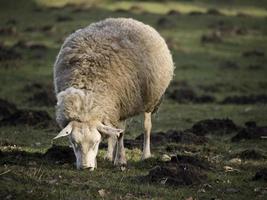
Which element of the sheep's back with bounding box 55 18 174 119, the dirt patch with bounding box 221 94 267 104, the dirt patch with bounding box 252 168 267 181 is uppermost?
the sheep's back with bounding box 55 18 174 119

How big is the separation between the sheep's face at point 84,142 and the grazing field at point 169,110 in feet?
0.71

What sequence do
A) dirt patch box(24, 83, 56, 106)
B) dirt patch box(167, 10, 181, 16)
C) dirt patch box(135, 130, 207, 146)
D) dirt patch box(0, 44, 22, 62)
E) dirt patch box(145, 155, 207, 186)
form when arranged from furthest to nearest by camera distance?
1. dirt patch box(167, 10, 181, 16)
2. dirt patch box(0, 44, 22, 62)
3. dirt patch box(24, 83, 56, 106)
4. dirt patch box(135, 130, 207, 146)
5. dirt patch box(145, 155, 207, 186)

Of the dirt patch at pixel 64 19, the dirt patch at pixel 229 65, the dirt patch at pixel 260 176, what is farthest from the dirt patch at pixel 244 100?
the dirt patch at pixel 64 19

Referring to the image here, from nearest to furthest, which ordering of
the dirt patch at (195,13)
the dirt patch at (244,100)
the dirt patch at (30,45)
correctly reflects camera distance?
the dirt patch at (244,100)
the dirt patch at (30,45)
the dirt patch at (195,13)

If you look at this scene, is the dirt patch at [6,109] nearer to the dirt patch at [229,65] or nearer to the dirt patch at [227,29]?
the dirt patch at [229,65]

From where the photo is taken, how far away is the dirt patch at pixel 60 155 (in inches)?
468

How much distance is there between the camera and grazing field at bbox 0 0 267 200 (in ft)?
33.0

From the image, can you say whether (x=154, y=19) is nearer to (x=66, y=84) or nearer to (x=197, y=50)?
(x=197, y=50)

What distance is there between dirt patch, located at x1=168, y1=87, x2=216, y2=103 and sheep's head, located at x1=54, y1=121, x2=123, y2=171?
47.9 feet

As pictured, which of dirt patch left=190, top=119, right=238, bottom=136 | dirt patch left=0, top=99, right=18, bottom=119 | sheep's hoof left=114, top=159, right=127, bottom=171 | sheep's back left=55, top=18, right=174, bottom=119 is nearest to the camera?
sheep's back left=55, top=18, right=174, bottom=119

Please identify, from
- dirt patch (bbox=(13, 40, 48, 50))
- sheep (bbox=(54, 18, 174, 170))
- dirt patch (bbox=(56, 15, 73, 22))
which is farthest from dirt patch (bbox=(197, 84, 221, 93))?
dirt patch (bbox=(56, 15, 73, 22))

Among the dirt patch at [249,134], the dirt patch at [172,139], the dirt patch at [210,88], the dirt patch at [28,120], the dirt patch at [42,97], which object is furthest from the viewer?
the dirt patch at [210,88]

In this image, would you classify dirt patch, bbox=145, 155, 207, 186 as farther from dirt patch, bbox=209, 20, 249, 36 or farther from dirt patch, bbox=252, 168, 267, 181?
dirt patch, bbox=209, 20, 249, 36

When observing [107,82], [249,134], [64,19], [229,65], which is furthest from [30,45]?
[107,82]
